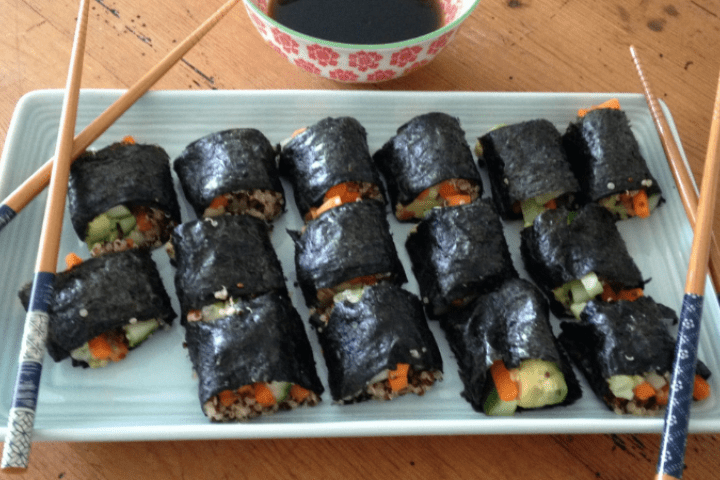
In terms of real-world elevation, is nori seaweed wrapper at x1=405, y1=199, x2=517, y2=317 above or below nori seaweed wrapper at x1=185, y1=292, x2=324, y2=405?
above

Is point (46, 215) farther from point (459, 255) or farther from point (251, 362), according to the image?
point (459, 255)

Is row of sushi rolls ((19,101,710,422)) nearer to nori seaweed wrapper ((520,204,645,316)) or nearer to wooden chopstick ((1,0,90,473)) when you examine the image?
nori seaweed wrapper ((520,204,645,316))

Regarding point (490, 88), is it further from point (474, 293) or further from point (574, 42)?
point (474, 293)

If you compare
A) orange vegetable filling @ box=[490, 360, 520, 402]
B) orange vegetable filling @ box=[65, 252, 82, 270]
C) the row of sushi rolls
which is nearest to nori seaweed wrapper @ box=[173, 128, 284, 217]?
the row of sushi rolls

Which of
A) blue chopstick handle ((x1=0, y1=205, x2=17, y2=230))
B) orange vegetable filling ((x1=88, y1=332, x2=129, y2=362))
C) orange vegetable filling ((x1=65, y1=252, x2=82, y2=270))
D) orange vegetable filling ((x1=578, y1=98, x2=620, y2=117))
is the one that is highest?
orange vegetable filling ((x1=578, y1=98, x2=620, y2=117))

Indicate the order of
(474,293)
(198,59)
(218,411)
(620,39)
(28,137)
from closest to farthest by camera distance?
(218,411), (474,293), (28,137), (198,59), (620,39)

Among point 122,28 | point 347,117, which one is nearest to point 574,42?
point 347,117

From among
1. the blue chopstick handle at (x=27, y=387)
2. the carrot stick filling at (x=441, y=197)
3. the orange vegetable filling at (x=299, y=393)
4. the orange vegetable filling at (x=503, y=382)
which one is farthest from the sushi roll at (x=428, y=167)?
the blue chopstick handle at (x=27, y=387)

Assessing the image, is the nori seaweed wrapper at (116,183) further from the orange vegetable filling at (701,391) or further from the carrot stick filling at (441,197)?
the orange vegetable filling at (701,391)
